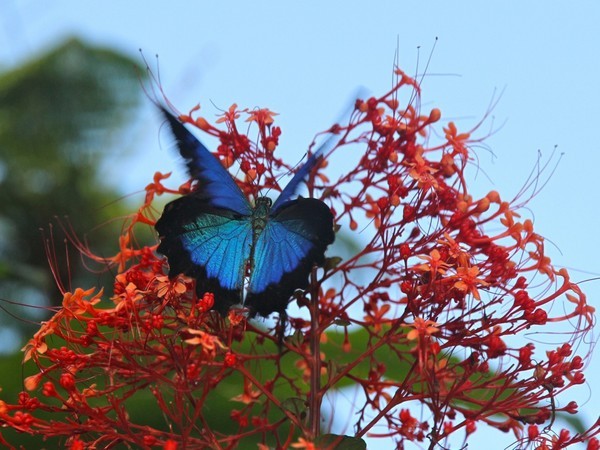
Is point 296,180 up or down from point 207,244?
up

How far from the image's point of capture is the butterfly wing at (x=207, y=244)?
303 centimetres

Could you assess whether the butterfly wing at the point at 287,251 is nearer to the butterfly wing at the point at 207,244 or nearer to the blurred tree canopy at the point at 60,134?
the butterfly wing at the point at 207,244

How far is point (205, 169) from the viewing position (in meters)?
3.13

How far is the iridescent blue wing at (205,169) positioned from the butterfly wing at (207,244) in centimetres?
3

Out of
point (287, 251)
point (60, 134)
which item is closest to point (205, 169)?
point (287, 251)

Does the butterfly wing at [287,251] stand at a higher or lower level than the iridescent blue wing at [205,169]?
lower

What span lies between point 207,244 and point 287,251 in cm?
27

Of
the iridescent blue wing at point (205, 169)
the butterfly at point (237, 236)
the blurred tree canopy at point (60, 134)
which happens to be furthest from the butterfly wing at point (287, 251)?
the blurred tree canopy at point (60, 134)

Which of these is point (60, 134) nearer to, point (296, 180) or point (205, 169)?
point (205, 169)

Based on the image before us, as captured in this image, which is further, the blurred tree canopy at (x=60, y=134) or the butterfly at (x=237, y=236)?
the blurred tree canopy at (x=60, y=134)

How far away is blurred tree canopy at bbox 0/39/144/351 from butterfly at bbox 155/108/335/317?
491 inches

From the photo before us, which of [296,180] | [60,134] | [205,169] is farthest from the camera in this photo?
[60,134]

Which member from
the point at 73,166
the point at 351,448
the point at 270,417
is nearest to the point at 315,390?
the point at 351,448

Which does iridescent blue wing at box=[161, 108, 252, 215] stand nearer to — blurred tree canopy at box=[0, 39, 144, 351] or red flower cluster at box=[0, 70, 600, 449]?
red flower cluster at box=[0, 70, 600, 449]
